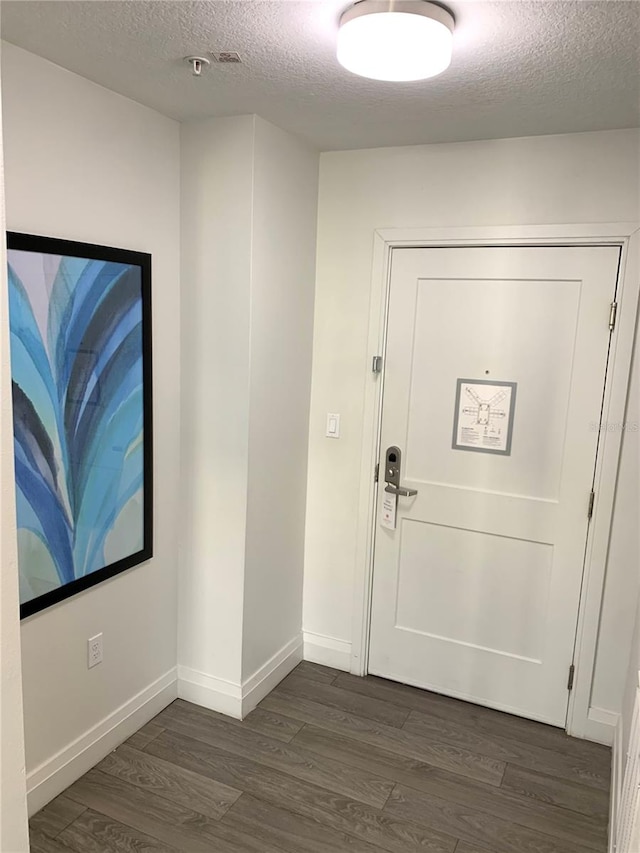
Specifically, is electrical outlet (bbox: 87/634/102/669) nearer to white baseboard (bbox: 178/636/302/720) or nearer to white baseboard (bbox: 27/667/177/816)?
white baseboard (bbox: 27/667/177/816)

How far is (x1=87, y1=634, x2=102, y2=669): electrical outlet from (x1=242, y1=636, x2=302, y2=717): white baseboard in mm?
642

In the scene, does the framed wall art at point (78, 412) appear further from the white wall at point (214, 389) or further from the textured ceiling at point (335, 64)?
the textured ceiling at point (335, 64)

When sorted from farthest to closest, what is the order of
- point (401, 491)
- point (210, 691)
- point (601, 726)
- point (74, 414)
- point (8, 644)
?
point (401, 491) → point (210, 691) → point (601, 726) → point (74, 414) → point (8, 644)

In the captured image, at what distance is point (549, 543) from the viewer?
106 inches

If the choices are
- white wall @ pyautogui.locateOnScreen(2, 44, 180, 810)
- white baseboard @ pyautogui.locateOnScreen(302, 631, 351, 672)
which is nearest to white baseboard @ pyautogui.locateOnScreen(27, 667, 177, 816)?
white wall @ pyautogui.locateOnScreen(2, 44, 180, 810)

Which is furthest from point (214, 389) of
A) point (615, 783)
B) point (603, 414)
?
point (615, 783)

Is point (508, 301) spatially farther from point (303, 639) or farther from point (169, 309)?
point (303, 639)

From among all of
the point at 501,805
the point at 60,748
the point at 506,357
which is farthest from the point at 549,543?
the point at 60,748

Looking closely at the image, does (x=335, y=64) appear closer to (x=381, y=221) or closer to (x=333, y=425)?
(x=381, y=221)

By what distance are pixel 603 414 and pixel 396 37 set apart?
158cm

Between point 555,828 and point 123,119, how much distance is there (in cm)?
285

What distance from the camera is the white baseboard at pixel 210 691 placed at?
9.00ft

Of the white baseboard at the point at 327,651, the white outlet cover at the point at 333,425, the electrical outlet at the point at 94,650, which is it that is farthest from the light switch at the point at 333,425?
the electrical outlet at the point at 94,650

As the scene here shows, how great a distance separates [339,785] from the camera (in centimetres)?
239
